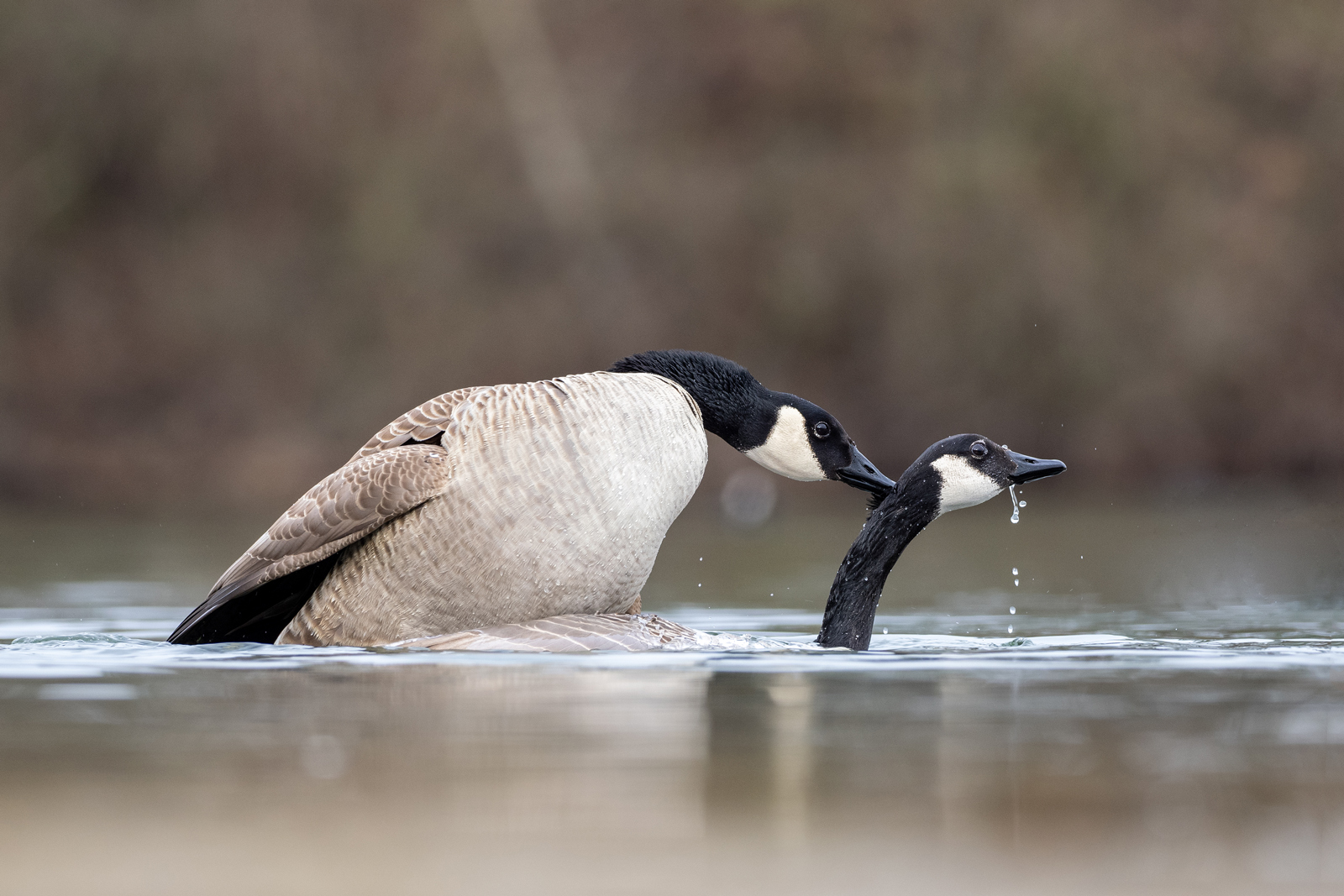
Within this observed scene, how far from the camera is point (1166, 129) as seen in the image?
26.4m

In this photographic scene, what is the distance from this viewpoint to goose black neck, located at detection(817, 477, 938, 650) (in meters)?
7.70

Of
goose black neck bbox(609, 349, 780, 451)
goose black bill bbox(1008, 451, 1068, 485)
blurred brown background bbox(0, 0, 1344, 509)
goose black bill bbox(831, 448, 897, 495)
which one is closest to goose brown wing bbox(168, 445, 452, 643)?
goose black neck bbox(609, 349, 780, 451)

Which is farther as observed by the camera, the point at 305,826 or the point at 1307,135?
the point at 1307,135

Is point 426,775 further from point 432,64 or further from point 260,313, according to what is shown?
point 432,64

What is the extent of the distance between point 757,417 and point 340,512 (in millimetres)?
2028

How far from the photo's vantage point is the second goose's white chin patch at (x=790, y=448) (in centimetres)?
776

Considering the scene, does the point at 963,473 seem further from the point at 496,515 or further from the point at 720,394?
the point at 496,515

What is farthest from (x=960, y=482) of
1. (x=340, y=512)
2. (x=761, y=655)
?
(x=340, y=512)

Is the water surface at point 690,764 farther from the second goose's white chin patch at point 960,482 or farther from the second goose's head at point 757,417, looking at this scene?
the second goose's head at point 757,417

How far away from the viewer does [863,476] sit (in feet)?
26.0

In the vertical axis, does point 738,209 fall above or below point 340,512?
above

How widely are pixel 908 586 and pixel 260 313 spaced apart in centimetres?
1629

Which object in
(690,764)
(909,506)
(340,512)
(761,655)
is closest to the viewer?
(690,764)

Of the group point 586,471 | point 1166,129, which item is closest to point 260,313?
point 1166,129
